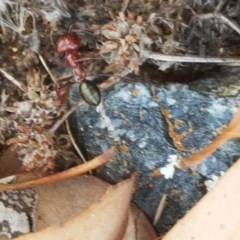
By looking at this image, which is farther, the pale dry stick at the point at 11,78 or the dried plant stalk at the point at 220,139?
the pale dry stick at the point at 11,78

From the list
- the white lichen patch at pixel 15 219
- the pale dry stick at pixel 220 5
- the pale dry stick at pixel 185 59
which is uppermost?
the pale dry stick at pixel 220 5

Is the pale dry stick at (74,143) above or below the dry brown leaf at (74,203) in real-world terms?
above

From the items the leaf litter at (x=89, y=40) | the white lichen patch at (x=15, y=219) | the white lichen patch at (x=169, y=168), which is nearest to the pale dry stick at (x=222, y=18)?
the leaf litter at (x=89, y=40)

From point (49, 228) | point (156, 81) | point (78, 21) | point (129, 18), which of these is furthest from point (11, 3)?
point (49, 228)

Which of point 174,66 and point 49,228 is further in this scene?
point 174,66

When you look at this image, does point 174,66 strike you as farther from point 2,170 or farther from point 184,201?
point 2,170

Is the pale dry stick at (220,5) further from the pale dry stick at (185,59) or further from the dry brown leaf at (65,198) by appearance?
the dry brown leaf at (65,198)

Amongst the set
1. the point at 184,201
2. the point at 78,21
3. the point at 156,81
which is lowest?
the point at 184,201
